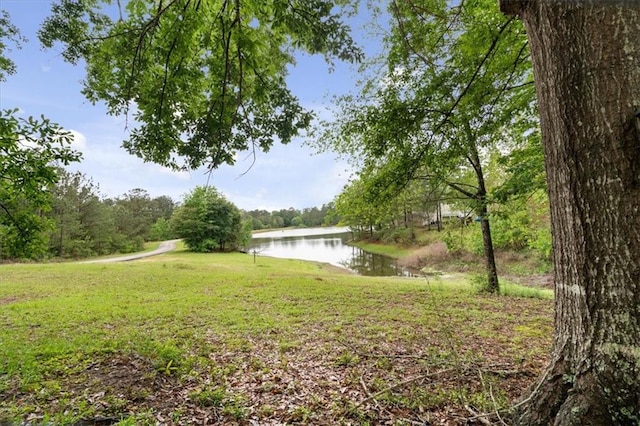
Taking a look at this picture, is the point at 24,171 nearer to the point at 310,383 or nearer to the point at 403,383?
the point at 310,383

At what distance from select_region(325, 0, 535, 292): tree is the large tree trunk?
2870 millimetres

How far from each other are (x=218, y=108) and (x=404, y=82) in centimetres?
337

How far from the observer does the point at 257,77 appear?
161 inches

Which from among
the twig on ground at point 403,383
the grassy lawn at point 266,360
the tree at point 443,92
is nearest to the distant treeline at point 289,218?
the tree at point 443,92

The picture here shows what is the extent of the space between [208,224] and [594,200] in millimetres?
28159

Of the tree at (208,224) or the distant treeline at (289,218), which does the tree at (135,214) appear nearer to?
the tree at (208,224)

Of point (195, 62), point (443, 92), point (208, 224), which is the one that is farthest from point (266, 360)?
point (208, 224)

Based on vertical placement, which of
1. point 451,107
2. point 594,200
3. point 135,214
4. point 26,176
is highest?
point 135,214

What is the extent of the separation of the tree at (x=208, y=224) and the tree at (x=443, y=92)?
22829 millimetres

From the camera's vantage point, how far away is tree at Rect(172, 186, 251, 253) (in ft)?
86.9

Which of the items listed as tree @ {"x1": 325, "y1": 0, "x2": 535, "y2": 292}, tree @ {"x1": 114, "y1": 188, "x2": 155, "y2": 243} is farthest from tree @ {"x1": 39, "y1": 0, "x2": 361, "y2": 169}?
→ tree @ {"x1": 114, "y1": 188, "x2": 155, "y2": 243}

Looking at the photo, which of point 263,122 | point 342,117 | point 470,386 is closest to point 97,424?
point 470,386

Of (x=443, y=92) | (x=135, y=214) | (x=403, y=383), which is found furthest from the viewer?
(x=135, y=214)

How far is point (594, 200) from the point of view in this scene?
4.58 ft
